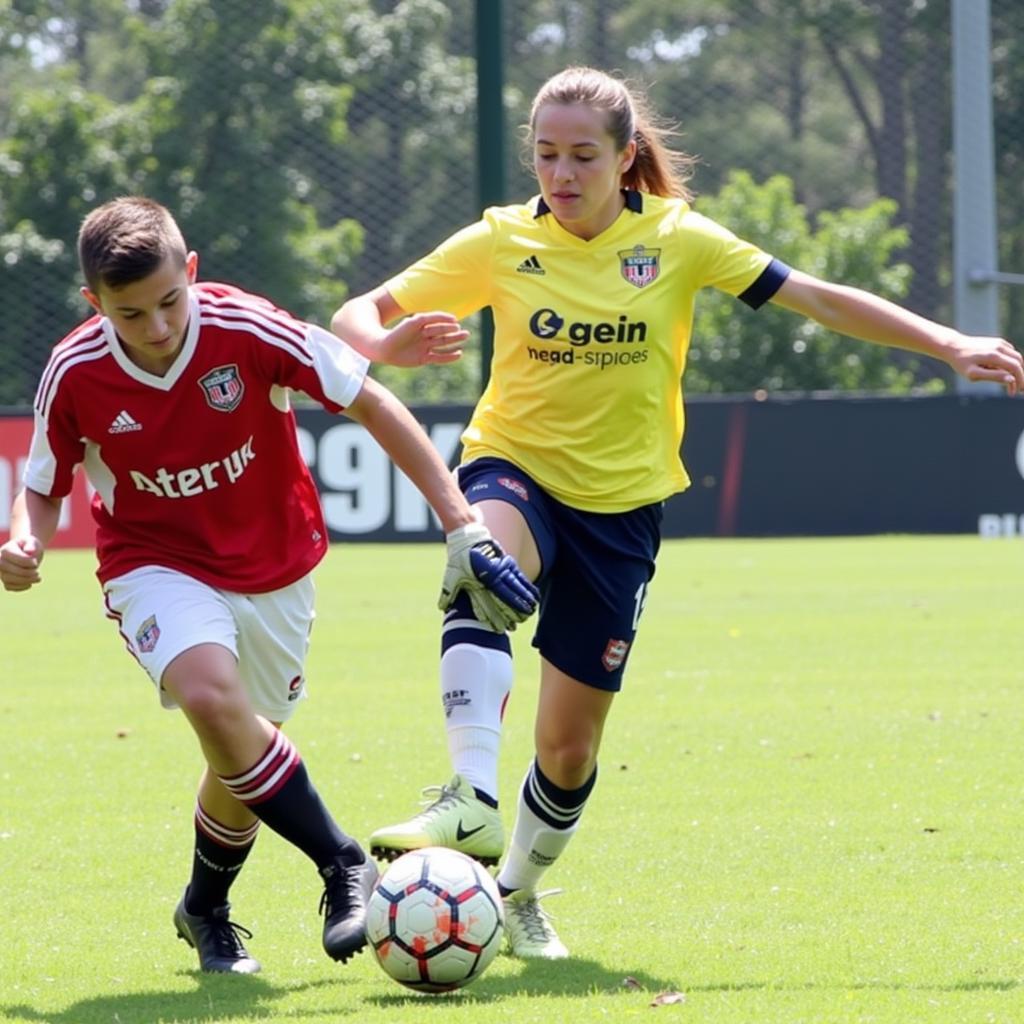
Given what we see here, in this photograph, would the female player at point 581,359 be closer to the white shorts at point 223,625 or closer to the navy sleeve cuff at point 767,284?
the navy sleeve cuff at point 767,284

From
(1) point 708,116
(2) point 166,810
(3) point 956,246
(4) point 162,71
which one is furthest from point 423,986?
(1) point 708,116

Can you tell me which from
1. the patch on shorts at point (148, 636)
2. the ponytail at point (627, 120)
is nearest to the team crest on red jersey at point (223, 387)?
the patch on shorts at point (148, 636)

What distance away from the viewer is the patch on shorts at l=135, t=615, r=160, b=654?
4.50 meters

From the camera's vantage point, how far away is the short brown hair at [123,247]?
14.2 ft

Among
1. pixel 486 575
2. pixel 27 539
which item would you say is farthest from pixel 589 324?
pixel 27 539

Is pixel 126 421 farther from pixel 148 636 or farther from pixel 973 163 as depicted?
pixel 973 163

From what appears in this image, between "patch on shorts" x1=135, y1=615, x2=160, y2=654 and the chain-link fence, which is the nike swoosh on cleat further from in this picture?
the chain-link fence

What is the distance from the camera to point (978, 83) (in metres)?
20.6

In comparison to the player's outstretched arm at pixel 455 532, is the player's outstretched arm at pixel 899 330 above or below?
above

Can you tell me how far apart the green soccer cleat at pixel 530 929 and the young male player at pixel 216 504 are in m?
0.52

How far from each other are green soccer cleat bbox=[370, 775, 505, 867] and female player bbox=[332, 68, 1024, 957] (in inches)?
19.7

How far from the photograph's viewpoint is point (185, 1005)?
14.3 feet

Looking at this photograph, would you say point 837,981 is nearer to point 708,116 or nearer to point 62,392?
point 62,392

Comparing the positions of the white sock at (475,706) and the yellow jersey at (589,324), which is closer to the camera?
the white sock at (475,706)
